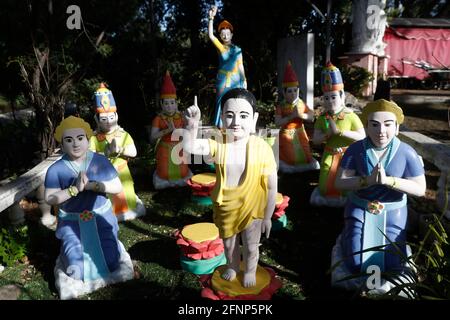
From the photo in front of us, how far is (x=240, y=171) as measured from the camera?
8.57ft

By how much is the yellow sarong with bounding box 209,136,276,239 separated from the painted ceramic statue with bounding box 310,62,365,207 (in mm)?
1891

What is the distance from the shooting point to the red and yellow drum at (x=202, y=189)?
486 centimetres

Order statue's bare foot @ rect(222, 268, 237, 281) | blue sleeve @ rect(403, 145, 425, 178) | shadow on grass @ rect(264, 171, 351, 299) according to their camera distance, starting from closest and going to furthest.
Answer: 1. statue's bare foot @ rect(222, 268, 237, 281)
2. blue sleeve @ rect(403, 145, 425, 178)
3. shadow on grass @ rect(264, 171, 351, 299)

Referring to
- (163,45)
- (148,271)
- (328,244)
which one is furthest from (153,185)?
(163,45)

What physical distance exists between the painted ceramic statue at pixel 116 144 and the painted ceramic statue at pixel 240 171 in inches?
71.0

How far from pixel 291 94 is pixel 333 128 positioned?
1.24 meters

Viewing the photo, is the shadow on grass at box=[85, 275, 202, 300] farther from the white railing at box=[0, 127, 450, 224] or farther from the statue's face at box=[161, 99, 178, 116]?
the statue's face at box=[161, 99, 178, 116]

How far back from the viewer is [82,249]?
3227mm

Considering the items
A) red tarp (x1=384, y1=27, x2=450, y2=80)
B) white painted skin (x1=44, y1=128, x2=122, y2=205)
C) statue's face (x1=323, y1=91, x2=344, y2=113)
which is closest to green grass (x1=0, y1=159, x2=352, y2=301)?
white painted skin (x1=44, y1=128, x2=122, y2=205)

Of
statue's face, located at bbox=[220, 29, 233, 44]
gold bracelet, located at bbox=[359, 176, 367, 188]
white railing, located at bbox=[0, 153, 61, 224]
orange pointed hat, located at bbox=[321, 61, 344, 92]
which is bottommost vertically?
white railing, located at bbox=[0, 153, 61, 224]

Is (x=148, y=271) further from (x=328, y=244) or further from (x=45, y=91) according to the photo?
(x=45, y=91)

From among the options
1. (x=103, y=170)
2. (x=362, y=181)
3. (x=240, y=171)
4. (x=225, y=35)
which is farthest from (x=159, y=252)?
(x=225, y=35)

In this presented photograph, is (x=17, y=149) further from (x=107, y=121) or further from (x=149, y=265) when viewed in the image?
(x=149, y=265)

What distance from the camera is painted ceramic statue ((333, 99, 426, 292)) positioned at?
9.51 feet
